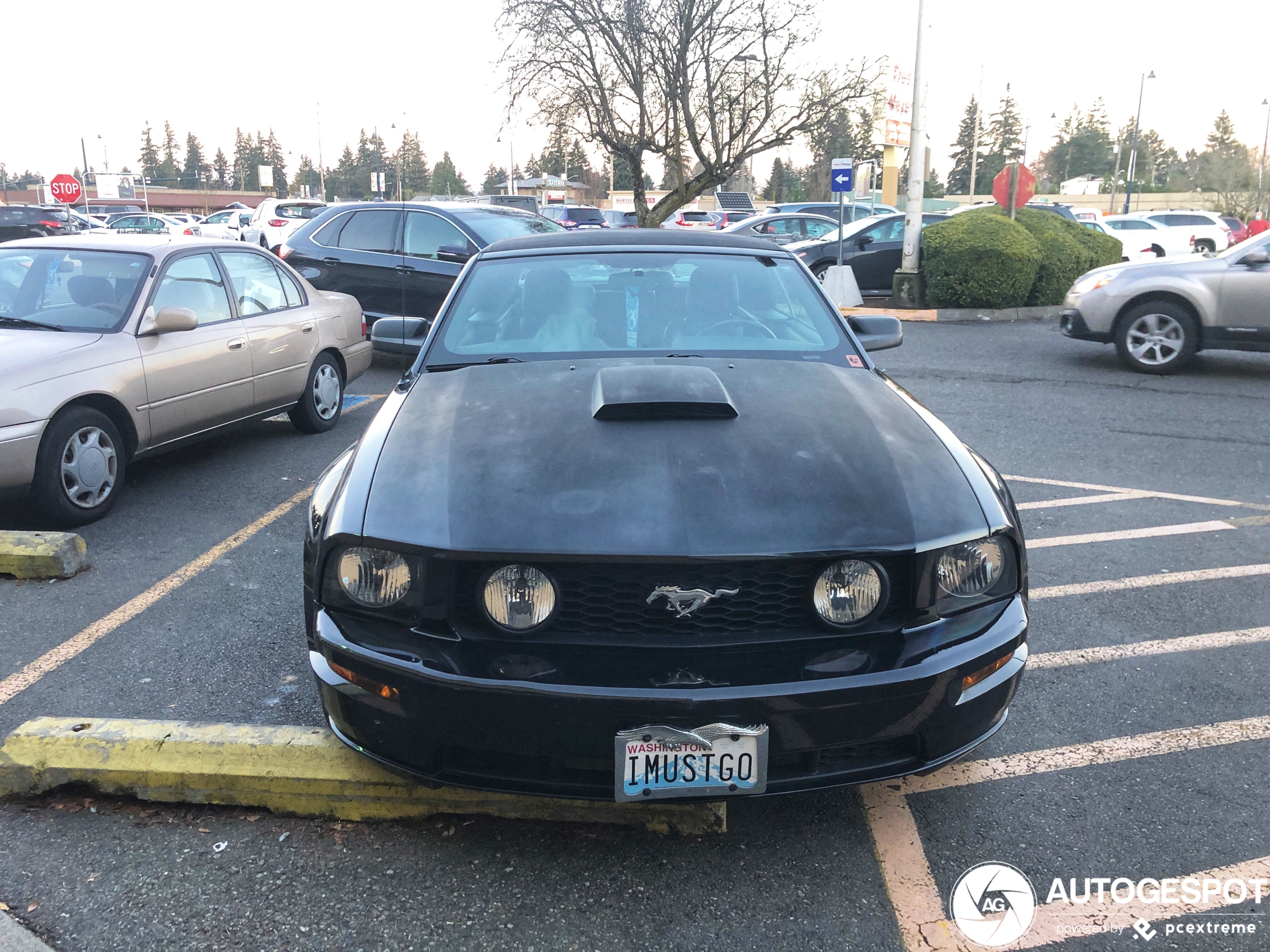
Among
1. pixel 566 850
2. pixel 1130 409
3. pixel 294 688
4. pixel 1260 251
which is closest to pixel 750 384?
pixel 566 850

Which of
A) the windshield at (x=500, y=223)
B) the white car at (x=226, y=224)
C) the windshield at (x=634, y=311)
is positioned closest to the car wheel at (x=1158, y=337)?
the windshield at (x=500, y=223)

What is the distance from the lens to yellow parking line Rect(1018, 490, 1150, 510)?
18.3ft

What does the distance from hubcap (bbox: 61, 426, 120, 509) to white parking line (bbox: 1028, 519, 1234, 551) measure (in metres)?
4.76

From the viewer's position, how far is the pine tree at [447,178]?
103m

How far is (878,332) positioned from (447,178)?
107m

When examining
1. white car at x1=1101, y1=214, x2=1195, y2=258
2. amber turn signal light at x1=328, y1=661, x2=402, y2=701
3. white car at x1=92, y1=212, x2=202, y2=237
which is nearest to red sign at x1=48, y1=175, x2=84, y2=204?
white car at x1=92, y1=212, x2=202, y2=237

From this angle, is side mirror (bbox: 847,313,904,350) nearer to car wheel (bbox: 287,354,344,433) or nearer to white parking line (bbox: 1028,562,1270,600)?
white parking line (bbox: 1028,562,1270,600)

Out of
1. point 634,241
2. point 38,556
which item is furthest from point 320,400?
point 634,241

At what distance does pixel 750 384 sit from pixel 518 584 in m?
1.18

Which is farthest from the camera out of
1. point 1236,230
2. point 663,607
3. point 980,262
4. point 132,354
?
point 1236,230

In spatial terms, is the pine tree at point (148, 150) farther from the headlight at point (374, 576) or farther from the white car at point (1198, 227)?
the headlight at point (374, 576)

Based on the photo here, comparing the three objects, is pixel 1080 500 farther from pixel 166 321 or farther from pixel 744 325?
pixel 166 321

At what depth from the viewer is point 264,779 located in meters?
2.61

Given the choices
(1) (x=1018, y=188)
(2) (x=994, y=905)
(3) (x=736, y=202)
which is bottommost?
(2) (x=994, y=905)
